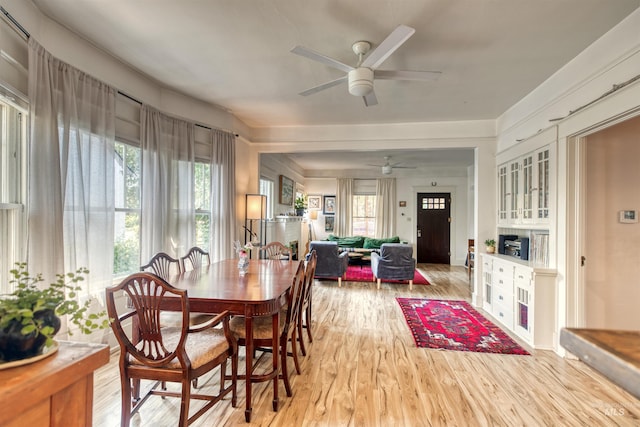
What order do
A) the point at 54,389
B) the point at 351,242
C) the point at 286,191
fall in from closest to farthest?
the point at 54,389 → the point at 286,191 → the point at 351,242

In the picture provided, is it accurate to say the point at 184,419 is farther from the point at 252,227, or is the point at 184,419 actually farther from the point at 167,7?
the point at 252,227

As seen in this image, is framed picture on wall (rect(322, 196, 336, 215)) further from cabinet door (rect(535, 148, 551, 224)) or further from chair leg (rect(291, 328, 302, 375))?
chair leg (rect(291, 328, 302, 375))

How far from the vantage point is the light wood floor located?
6.21 feet

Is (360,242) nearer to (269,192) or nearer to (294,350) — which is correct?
(269,192)

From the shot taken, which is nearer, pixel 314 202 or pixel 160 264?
pixel 160 264

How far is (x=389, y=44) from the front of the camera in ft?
6.53

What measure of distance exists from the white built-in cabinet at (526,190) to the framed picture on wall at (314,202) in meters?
5.31

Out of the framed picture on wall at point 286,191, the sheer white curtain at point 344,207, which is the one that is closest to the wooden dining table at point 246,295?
the framed picture on wall at point 286,191

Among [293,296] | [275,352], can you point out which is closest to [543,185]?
[293,296]

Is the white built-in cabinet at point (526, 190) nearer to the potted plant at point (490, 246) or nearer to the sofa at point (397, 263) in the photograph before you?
the potted plant at point (490, 246)

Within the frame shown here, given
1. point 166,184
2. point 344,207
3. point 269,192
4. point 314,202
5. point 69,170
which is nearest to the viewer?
point 69,170

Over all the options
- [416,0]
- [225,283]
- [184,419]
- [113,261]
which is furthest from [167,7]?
[184,419]

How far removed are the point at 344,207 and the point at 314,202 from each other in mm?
940

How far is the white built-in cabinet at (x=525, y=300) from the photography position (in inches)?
114
